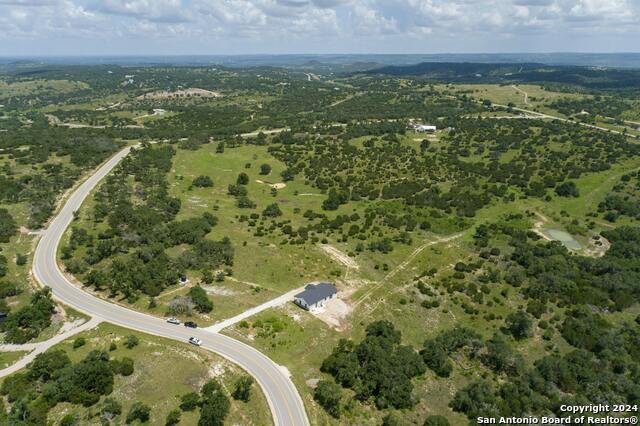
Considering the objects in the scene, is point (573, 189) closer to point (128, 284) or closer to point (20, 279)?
point (128, 284)

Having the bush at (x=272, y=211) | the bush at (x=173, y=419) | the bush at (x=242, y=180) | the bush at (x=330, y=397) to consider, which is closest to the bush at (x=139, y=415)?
the bush at (x=173, y=419)

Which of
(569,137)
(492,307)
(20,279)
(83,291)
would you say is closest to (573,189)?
(569,137)

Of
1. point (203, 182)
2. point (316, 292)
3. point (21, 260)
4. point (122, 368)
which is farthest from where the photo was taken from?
point (203, 182)

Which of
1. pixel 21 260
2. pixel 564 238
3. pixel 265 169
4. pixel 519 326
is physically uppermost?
pixel 265 169

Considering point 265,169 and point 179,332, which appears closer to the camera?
point 179,332

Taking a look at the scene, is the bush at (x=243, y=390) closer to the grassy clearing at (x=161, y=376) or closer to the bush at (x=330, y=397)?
the grassy clearing at (x=161, y=376)

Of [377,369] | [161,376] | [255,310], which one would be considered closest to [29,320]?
[161,376]

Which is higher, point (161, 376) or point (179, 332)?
point (179, 332)

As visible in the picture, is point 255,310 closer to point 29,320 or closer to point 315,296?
point 315,296
